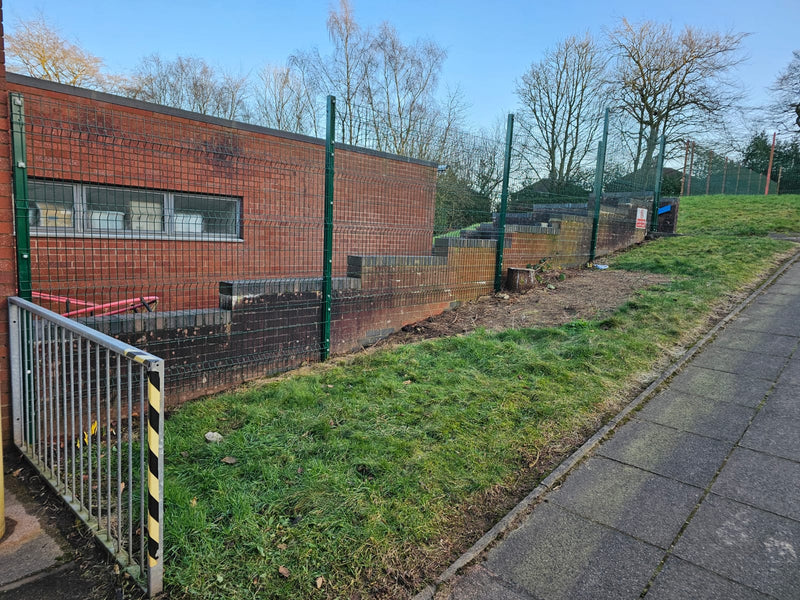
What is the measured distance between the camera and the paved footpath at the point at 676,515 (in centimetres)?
226

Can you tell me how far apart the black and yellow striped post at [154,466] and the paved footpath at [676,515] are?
4.27 feet

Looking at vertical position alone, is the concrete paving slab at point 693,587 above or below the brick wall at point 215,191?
below

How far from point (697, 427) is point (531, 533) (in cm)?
197

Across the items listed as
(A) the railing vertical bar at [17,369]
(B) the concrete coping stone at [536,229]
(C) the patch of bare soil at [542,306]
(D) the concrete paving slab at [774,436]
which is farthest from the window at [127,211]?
(D) the concrete paving slab at [774,436]

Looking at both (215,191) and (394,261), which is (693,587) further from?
(215,191)

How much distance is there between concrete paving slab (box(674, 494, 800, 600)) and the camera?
2.25 metres

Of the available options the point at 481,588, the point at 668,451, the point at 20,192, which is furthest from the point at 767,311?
the point at 20,192

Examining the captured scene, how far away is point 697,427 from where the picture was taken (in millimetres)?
3760

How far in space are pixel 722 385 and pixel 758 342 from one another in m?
1.48

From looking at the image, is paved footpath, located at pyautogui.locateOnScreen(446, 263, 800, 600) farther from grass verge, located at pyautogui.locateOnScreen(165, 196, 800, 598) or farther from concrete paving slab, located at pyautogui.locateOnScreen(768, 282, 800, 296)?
concrete paving slab, located at pyautogui.locateOnScreen(768, 282, 800, 296)

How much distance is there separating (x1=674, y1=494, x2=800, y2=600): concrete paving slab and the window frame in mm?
5115

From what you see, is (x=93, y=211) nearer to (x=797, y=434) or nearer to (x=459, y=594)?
(x=459, y=594)

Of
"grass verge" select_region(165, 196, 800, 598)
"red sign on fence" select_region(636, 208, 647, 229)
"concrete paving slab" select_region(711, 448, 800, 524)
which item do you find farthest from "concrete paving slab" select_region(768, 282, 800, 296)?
"concrete paving slab" select_region(711, 448, 800, 524)

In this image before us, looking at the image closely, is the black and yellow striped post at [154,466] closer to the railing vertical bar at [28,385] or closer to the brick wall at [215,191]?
the railing vertical bar at [28,385]
